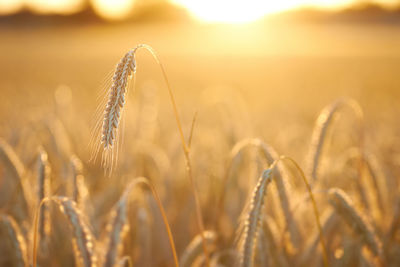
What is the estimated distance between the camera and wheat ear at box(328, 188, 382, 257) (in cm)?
117

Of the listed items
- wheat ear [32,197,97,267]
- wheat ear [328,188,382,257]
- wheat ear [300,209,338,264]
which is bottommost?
wheat ear [300,209,338,264]

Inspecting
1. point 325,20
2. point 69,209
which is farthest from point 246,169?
point 325,20

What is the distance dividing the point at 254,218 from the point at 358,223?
1.59ft

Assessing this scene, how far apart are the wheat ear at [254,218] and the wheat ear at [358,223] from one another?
1.42 feet

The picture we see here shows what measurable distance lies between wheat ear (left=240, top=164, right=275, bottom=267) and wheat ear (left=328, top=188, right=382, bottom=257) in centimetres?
43

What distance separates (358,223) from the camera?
1.18 metres

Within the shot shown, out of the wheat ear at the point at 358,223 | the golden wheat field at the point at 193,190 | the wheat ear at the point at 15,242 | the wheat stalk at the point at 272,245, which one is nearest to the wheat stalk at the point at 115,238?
the golden wheat field at the point at 193,190

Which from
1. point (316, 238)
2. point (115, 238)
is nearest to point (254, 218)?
point (115, 238)

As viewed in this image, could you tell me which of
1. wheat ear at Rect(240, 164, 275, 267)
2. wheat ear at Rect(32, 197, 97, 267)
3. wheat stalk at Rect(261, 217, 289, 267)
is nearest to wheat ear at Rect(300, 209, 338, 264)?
wheat stalk at Rect(261, 217, 289, 267)

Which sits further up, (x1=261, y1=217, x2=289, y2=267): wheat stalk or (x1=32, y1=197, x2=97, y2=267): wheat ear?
(x1=32, y1=197, x2=97, y2=267): wheat ear

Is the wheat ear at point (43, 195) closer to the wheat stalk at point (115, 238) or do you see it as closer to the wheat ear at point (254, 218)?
the wheat stalk at point (115, 238)

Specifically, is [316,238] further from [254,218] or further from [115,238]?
[115,238]

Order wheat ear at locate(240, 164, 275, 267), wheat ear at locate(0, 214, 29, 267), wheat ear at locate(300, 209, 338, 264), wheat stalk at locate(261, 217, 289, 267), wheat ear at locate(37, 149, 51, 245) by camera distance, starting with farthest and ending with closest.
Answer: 1. wheat ear at locate(300, 209, 338, 264)
2. wheat stalk at locate(261, 217, 289, 267)
3. wheat ear at locate(37, 149, 51, 245)
4. wheat ear at locate(0, 214, 29, 267)
5. wheat ear at locate(240, 164, 275, 267)

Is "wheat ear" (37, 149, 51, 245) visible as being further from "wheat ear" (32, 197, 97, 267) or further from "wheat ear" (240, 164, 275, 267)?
"wheat ear" (240, 164, 275, 267)
